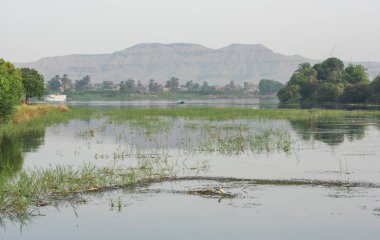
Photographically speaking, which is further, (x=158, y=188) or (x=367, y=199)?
(x=158, y=188)

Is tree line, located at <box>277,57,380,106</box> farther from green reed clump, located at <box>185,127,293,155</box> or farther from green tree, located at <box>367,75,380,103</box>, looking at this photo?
green reed clump, located at <box>185,127,293,155</box>

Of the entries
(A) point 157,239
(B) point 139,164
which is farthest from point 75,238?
(B) point 139,164

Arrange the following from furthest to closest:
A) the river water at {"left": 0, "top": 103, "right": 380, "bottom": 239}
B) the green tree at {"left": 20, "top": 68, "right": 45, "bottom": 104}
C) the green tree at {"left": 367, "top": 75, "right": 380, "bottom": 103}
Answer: the green tree at {"left": 367, "top": 75, "right": 380, "bottom": 103}
the green tree at {"left": 20, "top": 68, "right": 45, "bottom": 104}
the river water at {"left": 0, "top": 103, "right": 380, "bottom": 239}

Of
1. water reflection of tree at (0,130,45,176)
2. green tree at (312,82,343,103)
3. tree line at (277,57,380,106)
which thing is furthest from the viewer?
green tree at (312,82,343,103)

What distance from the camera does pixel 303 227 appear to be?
2408 cm

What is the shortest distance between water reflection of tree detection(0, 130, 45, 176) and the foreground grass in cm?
541

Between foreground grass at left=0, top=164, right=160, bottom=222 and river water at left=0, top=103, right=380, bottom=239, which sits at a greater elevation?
foreground grass at left=0, top=164, right=160, bottom=222

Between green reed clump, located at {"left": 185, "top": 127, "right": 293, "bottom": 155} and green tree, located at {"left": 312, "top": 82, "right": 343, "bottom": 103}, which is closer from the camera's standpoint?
green reed clump, located at {"left": 185, "top": 127, "right": 293, "bottom": 155}

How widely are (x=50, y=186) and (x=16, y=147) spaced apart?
25.0 meters

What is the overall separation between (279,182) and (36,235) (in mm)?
15320

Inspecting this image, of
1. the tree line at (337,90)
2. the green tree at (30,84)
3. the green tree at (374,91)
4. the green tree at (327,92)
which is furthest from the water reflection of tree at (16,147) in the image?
the green tree at (327,92)

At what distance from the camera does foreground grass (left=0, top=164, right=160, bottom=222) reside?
25766 mm

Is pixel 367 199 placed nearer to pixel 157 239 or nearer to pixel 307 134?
pixel 157 239

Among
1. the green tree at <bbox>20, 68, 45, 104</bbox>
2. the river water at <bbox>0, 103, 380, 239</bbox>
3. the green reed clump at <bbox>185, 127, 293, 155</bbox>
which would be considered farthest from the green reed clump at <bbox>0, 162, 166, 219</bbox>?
the green tree at <bbox>20, 68, 45, 104</bbox>
